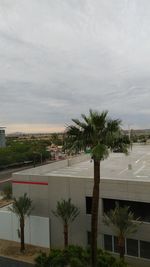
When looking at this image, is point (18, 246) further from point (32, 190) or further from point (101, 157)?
point (101, 157)

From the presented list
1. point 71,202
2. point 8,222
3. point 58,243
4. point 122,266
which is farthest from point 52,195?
point 122,266

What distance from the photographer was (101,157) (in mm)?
12438

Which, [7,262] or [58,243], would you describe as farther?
[58,243]

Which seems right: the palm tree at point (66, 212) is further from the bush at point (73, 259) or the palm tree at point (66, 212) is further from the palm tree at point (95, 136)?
the palm tree at point (95, 136)

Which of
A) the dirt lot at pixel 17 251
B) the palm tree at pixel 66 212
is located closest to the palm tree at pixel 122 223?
the palm tree at pixel 66 212

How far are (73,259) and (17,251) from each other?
1006 cm

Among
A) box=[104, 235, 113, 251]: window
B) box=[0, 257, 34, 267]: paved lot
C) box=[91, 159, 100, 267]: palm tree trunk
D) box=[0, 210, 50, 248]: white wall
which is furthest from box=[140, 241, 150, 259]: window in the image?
box=[91, 159, 100, 267]: palm tree trunk

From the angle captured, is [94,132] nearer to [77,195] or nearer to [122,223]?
[122,223]

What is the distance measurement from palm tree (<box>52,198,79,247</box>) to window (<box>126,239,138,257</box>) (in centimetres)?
426

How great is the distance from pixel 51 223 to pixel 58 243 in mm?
1713

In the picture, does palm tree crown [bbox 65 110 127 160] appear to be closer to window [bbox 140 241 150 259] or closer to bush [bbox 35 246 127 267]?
bush [bbox 35 246 127 267]

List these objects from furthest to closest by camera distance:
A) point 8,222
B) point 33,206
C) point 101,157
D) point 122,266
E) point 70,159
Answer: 1. point 70,159
2. point 8,222
3. point 33,206
4. point 122,266
5. point 101,157

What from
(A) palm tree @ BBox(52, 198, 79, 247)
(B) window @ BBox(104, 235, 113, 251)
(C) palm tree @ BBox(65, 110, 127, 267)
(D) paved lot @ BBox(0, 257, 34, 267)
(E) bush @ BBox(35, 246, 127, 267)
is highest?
(C) palm tree @ BBox(65, 110, 127, 267)

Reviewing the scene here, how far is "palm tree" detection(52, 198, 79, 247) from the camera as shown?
68.8 ft
